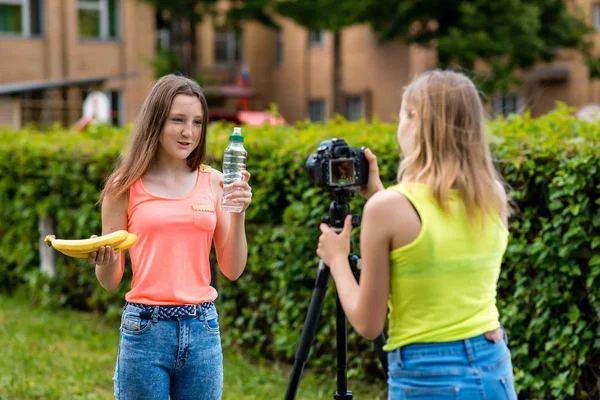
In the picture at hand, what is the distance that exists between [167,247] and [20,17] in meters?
27.8

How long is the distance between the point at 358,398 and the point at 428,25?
2393 centimetres

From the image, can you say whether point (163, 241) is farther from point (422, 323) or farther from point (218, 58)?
point (218, 58)

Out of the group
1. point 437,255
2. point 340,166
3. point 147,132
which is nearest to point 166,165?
point 147,132

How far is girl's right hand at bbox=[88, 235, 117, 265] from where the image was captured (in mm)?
3113

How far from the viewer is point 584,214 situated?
14.8 feet

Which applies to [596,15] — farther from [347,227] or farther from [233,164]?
[347,227]

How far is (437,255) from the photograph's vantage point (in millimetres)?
2459

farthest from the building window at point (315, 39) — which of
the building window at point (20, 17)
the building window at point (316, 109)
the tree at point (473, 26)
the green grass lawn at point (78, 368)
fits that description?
the green grass lawn at point (78, 368)

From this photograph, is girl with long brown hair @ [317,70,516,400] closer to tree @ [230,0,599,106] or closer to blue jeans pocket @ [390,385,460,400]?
blue jeans pocket @ [390,385,460,400]

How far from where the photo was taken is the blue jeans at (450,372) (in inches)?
96.9

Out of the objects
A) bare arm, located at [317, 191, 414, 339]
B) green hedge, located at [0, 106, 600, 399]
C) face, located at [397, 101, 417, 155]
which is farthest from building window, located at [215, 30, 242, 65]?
bare arm, located at [317, 191, 414, 339]

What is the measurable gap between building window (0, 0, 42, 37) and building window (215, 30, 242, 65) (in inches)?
334

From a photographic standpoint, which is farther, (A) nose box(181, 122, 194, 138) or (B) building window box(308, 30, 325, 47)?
(B) building window box(308, 30, 325, 47)

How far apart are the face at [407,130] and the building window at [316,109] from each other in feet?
106
